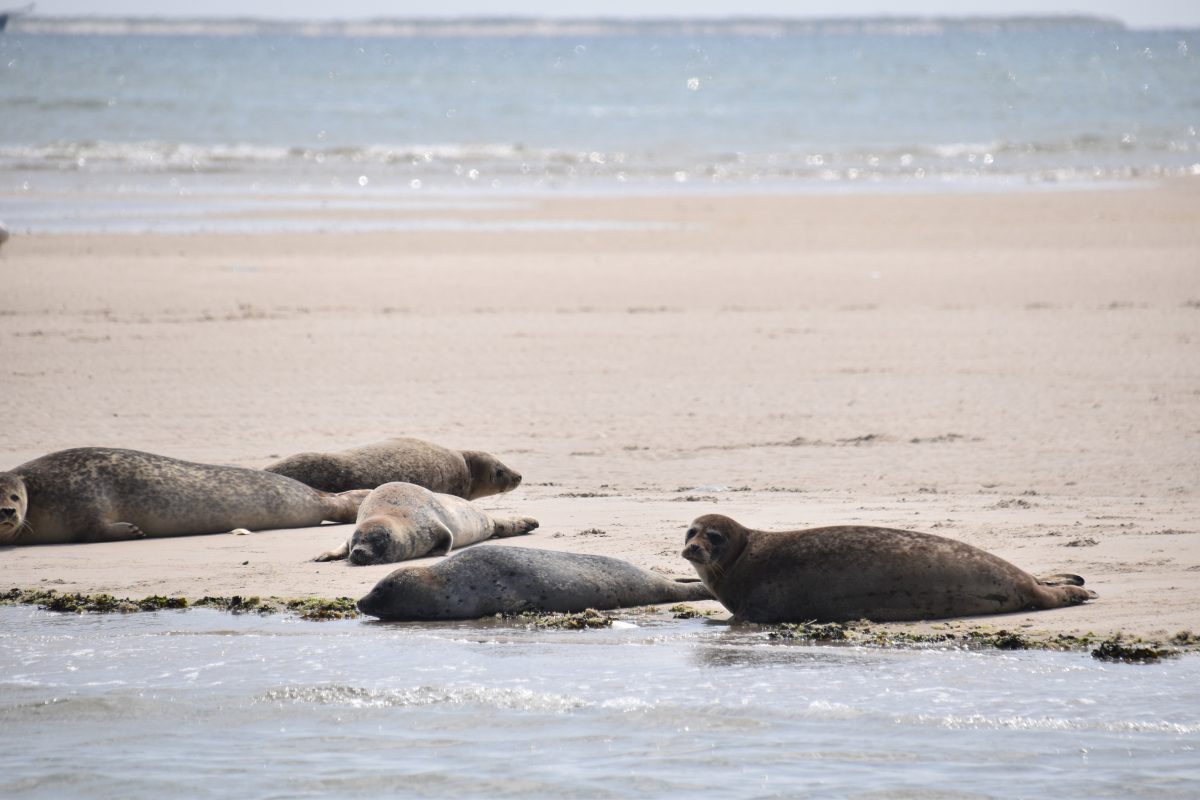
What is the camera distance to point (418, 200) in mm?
27750

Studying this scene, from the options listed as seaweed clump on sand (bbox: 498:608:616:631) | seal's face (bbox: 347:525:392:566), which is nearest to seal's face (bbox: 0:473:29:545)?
seal's face (bbox: 347:525:392:566)

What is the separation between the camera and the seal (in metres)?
8.35

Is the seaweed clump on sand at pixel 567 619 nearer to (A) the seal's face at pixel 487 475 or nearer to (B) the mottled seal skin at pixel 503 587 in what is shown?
(B) the mottled seal skin at pixel 503 587

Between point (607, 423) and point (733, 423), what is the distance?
32.2 inches

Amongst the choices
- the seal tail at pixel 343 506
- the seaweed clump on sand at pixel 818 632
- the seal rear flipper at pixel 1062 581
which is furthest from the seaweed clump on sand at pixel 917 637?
the seal tail at pixel 343 506

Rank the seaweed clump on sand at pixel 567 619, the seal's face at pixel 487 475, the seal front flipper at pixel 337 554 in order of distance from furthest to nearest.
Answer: the seal's face at pixel 487 475, the seal front flipper at pixel 337 554, the seaweed clump on sand at pixel 567 619

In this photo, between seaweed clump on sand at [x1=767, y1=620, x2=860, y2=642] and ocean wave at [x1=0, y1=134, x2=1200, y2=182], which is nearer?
seaweed clump on sand at [x1=767, y1=620, x2=860, y2=642]

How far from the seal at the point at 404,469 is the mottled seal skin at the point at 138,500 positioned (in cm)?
28

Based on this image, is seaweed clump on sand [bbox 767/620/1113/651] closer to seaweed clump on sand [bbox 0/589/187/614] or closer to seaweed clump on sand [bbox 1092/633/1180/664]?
seaweed clump on sand [bbox 1092/633/1180/664]

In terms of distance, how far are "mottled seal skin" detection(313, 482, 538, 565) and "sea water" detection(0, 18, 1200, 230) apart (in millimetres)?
15138

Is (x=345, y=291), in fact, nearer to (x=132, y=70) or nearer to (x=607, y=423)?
(x=607, y=423)

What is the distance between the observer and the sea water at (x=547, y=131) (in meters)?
A: 31.1

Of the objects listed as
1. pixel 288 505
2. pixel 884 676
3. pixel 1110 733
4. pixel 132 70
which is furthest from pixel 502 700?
pixel 132 70

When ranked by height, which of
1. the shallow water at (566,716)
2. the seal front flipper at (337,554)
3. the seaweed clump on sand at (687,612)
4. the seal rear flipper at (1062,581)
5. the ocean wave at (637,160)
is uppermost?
the ocean wave at (637,160)
